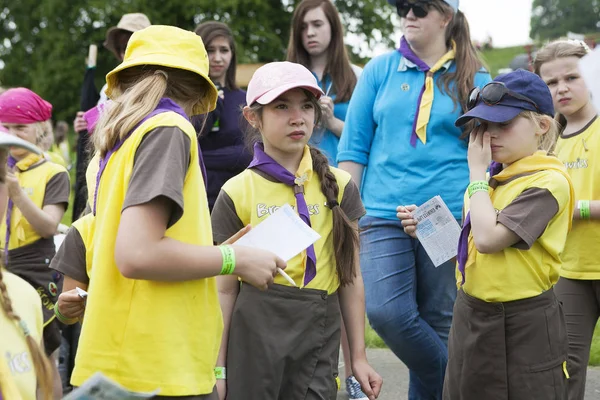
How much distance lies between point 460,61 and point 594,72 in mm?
1525

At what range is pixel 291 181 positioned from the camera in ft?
11.7

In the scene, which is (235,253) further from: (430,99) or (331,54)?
(331,54)

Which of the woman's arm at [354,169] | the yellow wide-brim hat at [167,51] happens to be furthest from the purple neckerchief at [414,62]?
the yellow wide-brim hat at [167,51]

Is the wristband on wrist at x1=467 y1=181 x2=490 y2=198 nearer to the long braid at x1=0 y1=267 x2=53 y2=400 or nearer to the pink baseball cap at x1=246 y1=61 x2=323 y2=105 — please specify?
the pink baseball cap at x1=246 y1=61 x2=323 y2=105

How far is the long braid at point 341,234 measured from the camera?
353 centimetres

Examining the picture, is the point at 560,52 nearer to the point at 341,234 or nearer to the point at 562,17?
the point at 341,234

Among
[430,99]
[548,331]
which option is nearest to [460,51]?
[430,99]

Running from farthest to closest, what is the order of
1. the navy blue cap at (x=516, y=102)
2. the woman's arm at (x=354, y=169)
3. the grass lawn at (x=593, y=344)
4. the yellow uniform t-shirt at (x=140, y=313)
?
the grass lawn at (x=593, y=344), the woman's arm at (x=354, y=169), the navy blue cap at (x=516, y=102), the yellow uniform t-shirt at (x=140, y=313)

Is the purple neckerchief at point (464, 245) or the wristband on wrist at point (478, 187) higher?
the wristband on wrist at point (478, 187)

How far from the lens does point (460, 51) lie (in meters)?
4.61

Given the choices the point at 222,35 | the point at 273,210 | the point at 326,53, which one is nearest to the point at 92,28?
the point at 222,35

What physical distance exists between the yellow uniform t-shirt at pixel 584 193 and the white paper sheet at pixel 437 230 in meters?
0.73

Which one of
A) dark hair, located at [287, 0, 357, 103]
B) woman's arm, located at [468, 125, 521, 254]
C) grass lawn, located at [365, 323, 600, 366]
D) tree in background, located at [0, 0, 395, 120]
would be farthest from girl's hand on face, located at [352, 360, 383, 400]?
tree in background, located at [0, 0, 395, 120]

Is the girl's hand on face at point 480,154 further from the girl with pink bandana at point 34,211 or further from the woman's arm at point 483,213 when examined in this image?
the girl with pink bandana at point 34,211
